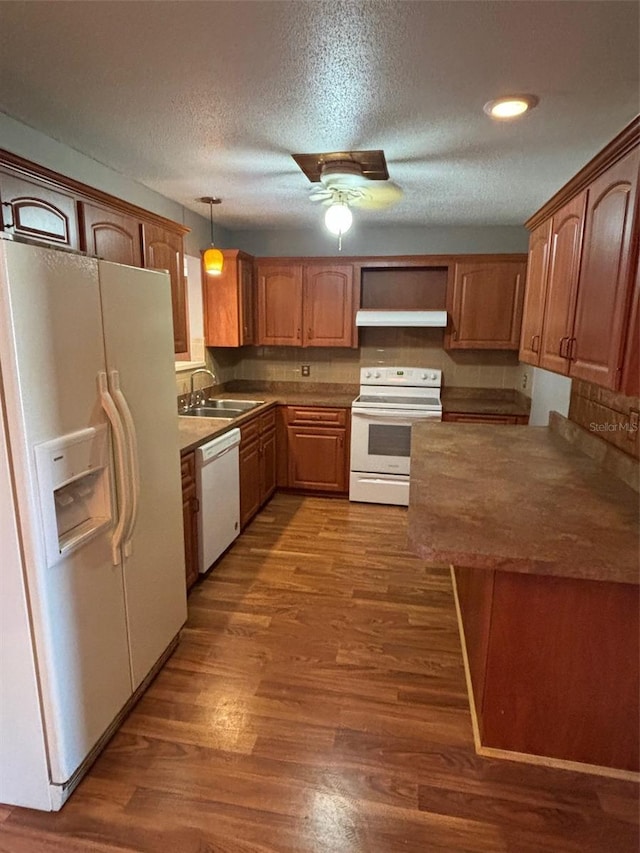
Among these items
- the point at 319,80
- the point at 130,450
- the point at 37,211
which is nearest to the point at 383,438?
the point at 130,450

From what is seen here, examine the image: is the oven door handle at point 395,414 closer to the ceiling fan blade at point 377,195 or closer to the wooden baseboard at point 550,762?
the ceiling fan blade at point 377,195

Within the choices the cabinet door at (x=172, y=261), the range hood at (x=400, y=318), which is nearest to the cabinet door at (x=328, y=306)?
the range hood at (x=400, y=318)

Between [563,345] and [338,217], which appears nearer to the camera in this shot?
[563,345]

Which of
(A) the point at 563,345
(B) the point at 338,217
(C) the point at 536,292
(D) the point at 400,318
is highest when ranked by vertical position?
(B) the point at 338,217

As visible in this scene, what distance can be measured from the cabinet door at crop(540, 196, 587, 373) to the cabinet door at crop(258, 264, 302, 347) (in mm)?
2550

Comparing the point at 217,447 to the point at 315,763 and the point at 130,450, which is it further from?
the point at 315,763

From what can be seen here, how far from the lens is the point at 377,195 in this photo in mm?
3221

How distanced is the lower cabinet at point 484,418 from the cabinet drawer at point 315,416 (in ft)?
2.88

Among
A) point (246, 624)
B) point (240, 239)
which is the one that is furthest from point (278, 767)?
point (240, 239)

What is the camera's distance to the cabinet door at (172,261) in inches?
107

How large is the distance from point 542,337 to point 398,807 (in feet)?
6.69

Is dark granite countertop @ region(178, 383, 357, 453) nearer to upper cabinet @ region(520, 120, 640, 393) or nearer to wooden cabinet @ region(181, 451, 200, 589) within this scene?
wooden cabinet @ region(181, 451, 200, 589)

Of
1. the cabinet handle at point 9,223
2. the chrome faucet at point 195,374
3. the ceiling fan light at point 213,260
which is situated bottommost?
the chrome faucet at point 195,374

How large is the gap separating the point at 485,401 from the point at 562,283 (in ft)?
7.84
